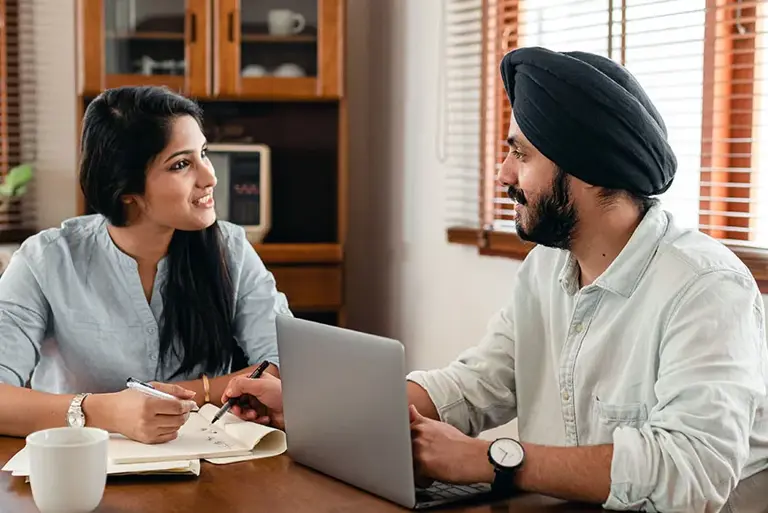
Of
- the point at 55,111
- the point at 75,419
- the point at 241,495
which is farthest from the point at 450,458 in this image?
the point at 55,111

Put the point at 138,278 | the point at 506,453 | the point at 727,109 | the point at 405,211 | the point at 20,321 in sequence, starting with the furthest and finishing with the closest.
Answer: the point at 405,211, the point at 727,109, the point at 138,278, the point at 20,321, the point at 506,453

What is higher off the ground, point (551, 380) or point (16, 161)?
point (16, 161)

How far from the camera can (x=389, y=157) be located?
143 inches

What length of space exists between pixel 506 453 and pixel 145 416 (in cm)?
55

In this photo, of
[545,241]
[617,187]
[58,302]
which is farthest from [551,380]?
[58,302]

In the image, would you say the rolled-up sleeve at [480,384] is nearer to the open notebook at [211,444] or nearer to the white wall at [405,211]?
the open notebook at [211,444]

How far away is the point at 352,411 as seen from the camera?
1369 mm

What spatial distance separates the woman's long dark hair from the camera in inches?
80.1

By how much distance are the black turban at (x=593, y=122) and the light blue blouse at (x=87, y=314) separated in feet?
2.58

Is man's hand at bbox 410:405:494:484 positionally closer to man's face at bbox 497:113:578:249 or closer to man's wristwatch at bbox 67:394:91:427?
man's face at bbox 497:113:578:249

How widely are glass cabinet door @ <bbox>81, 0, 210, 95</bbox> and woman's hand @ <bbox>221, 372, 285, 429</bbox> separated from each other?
1829 mm

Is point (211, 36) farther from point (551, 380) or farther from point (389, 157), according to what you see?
point (551, 380)

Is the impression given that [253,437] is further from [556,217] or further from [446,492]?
[556,217]

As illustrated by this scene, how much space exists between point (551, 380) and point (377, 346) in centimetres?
46
